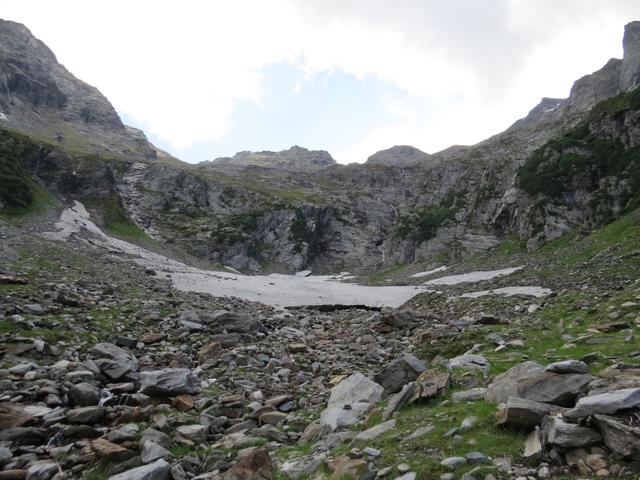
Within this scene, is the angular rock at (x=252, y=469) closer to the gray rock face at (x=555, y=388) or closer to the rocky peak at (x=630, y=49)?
the gray rock face at (x=555, y=388)

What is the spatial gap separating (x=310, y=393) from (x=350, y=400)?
7.00 feet

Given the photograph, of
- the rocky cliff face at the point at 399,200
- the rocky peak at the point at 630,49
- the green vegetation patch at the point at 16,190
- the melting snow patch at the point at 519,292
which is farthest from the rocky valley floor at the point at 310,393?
the rocky peak at the point at 630,49

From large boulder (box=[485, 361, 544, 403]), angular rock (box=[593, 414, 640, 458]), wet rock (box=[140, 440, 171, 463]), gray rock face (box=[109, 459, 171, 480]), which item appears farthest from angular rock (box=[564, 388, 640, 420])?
wet rock (box=[140, 440, 171, 463])

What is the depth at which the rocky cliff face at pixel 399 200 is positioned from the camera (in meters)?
73.0

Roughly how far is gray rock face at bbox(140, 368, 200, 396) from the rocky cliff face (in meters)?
66.4

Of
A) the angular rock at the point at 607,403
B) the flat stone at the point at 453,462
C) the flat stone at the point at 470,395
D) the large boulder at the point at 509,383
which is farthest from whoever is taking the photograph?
the flat stone at the point at 470,395

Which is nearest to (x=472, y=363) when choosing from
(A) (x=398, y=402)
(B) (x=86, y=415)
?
(A) (x=398, y=402)

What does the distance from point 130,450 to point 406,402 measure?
6268 millimetres

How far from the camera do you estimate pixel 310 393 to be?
14273 millimetres

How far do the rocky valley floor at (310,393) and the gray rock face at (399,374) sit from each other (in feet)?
0.15

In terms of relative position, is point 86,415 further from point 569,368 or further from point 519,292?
point 519,292

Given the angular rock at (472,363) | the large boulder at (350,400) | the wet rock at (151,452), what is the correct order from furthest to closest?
the angular rock at (472,363) → the large boulder at (350,400) → the wet rock at (151,452)

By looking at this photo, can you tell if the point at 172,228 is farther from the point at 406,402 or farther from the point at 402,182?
the point at 406,402

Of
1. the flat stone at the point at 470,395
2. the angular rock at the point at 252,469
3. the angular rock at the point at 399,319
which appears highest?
the flat stone at the point at 470,395
